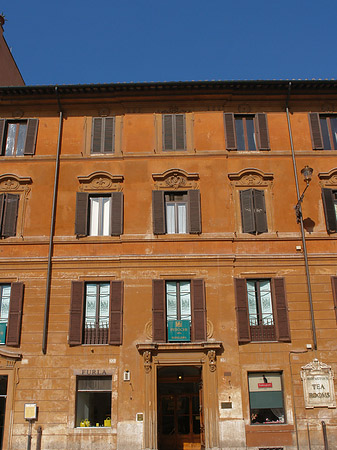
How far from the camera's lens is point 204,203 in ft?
64.2

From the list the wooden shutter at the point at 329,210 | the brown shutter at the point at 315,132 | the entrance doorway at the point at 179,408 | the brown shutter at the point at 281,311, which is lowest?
the entrance doorway at the point at 179,408

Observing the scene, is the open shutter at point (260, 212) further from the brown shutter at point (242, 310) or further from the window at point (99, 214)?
the window at point (99, 214)

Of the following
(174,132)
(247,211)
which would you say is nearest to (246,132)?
(174,132)

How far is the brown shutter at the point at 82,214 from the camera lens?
62.7 ft

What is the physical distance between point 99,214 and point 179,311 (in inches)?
210

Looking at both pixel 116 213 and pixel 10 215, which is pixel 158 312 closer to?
pixel 116 213

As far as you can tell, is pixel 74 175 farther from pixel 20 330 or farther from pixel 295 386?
pixel 295 386

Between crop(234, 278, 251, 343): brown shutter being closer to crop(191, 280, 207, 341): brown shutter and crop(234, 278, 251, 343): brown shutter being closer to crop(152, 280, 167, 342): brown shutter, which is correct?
crop(191, 280, 207, 341): brown shutter

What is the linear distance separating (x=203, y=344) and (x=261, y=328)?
2408mm

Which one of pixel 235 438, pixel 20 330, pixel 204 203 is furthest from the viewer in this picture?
pixel 204 203

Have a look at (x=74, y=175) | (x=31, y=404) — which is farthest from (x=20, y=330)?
(x=74, y=175)

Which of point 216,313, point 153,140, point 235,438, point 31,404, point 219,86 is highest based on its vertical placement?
point 219,86

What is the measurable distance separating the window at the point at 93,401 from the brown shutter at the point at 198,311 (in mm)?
3719

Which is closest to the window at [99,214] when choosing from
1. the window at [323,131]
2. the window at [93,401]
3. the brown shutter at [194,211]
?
the brown shutter at [194,211]
